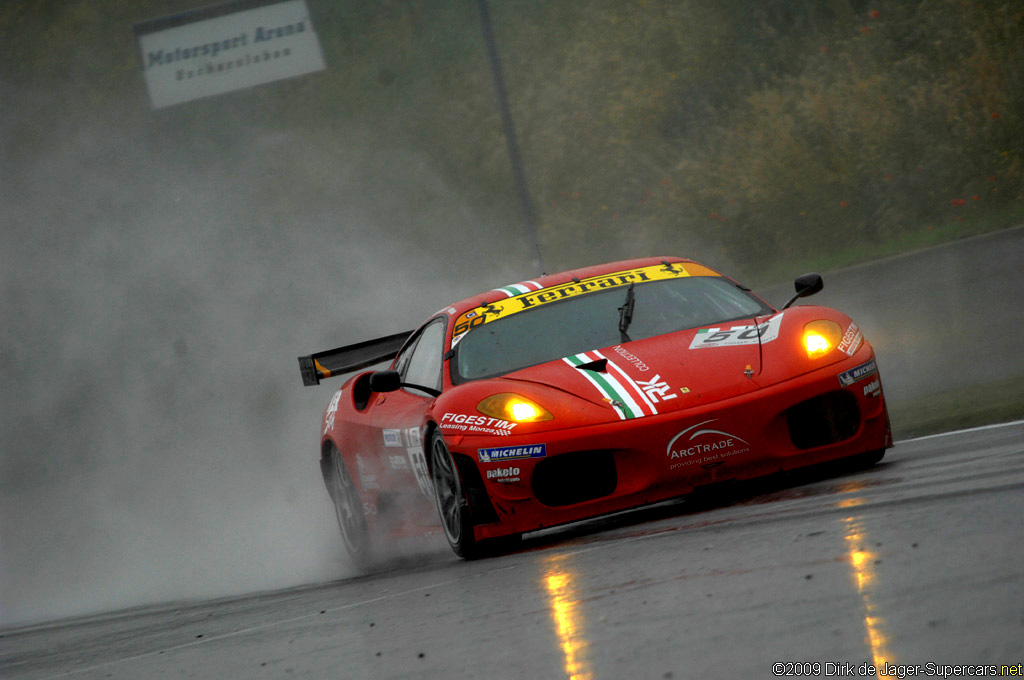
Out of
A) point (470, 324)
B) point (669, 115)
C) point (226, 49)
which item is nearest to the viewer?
point (470, 324)

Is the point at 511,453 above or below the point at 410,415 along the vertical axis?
below

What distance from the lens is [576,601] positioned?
3.96m

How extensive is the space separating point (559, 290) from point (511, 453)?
5.27ft

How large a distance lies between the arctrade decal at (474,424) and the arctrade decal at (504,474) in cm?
14

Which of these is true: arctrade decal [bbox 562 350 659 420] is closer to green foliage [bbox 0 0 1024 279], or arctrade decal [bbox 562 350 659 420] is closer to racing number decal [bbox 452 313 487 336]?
racing number decal [bbox 452 313 487 336]

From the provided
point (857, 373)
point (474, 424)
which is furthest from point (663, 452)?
point (857, 373)

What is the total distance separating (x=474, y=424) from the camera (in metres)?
5.66

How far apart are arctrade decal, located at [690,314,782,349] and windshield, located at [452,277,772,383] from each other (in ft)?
0.84

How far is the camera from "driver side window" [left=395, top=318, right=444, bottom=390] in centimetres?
684

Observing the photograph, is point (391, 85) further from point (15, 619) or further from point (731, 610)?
→ point (731, 610)

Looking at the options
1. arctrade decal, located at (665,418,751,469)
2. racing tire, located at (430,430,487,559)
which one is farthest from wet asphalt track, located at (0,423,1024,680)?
arctrade decal, located at (665,418,751,469)

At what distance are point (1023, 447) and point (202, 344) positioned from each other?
54.6 ft

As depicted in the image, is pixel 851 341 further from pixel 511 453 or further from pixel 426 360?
pixel 426 360

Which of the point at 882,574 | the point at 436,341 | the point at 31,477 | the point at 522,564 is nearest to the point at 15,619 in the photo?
the point at 436,341
